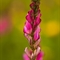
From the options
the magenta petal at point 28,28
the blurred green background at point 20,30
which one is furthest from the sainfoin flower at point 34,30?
the blurred green background at point 20,30

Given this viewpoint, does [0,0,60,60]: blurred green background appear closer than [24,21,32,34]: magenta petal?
No

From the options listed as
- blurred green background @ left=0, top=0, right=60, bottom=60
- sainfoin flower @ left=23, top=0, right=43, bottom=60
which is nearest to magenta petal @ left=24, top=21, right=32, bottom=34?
sainfoin flower @ left=23, top=0, right=43, bottom=60

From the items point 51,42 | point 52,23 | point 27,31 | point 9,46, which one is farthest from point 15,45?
point 27,31

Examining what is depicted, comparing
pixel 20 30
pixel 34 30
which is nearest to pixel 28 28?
pixel 34 30

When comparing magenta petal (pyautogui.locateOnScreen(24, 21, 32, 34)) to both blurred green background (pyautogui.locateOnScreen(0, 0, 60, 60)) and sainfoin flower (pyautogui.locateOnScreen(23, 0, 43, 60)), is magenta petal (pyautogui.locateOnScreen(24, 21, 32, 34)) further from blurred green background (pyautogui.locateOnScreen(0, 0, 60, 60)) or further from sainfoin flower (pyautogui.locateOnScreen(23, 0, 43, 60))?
blurred green background (pyautogui.locateOnScreen(0, 0, 60, 60))

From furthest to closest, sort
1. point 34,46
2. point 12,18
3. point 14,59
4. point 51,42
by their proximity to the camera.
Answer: point 12,18
point 51,42
point 14,59
point 34,46

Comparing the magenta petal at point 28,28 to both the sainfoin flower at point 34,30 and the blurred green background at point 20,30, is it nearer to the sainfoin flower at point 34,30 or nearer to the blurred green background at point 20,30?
the sainfoin flower at point 34,30

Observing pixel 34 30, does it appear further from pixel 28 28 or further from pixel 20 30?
pixel 20 30

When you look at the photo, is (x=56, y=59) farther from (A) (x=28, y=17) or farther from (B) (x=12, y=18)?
(A) (x=28, y=17)
